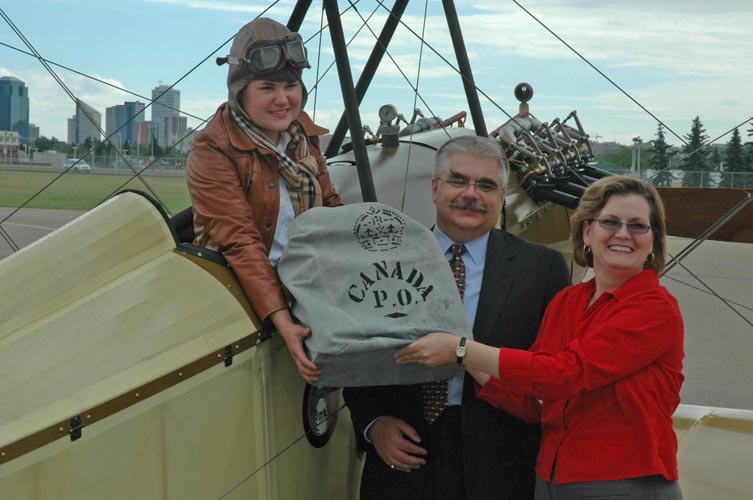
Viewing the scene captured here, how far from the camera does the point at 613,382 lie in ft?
7.50

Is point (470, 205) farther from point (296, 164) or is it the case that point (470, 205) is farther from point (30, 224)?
point (30, 224)

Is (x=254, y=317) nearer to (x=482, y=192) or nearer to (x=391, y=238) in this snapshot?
(x=391, y=238)

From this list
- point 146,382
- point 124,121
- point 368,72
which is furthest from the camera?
point 368,72

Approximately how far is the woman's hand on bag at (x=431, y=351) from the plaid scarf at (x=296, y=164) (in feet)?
2.39

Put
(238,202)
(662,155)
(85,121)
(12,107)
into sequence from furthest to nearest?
(662,155) → (12,107) → (85,121) → (238,202)

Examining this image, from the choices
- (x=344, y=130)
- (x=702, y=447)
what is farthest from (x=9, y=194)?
(x=702, y=447)

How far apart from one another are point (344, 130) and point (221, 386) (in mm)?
3344

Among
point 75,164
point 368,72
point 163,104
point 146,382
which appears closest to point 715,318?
point 368,72

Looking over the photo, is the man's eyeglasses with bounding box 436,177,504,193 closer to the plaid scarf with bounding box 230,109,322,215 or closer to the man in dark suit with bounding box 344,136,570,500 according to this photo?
the man in dark suit with bounding box 344,136,570,500

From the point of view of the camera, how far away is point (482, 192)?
2652mm

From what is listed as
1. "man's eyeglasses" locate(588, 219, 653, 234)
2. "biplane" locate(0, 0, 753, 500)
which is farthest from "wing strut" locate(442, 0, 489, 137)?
"man's eyeglasses" locate(588, 219, 653, 234)

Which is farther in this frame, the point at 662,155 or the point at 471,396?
the point at 662,155

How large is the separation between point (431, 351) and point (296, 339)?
1.19 ft

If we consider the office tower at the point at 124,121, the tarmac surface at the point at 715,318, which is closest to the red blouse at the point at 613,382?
the tarmac surface at the point at 715,318
